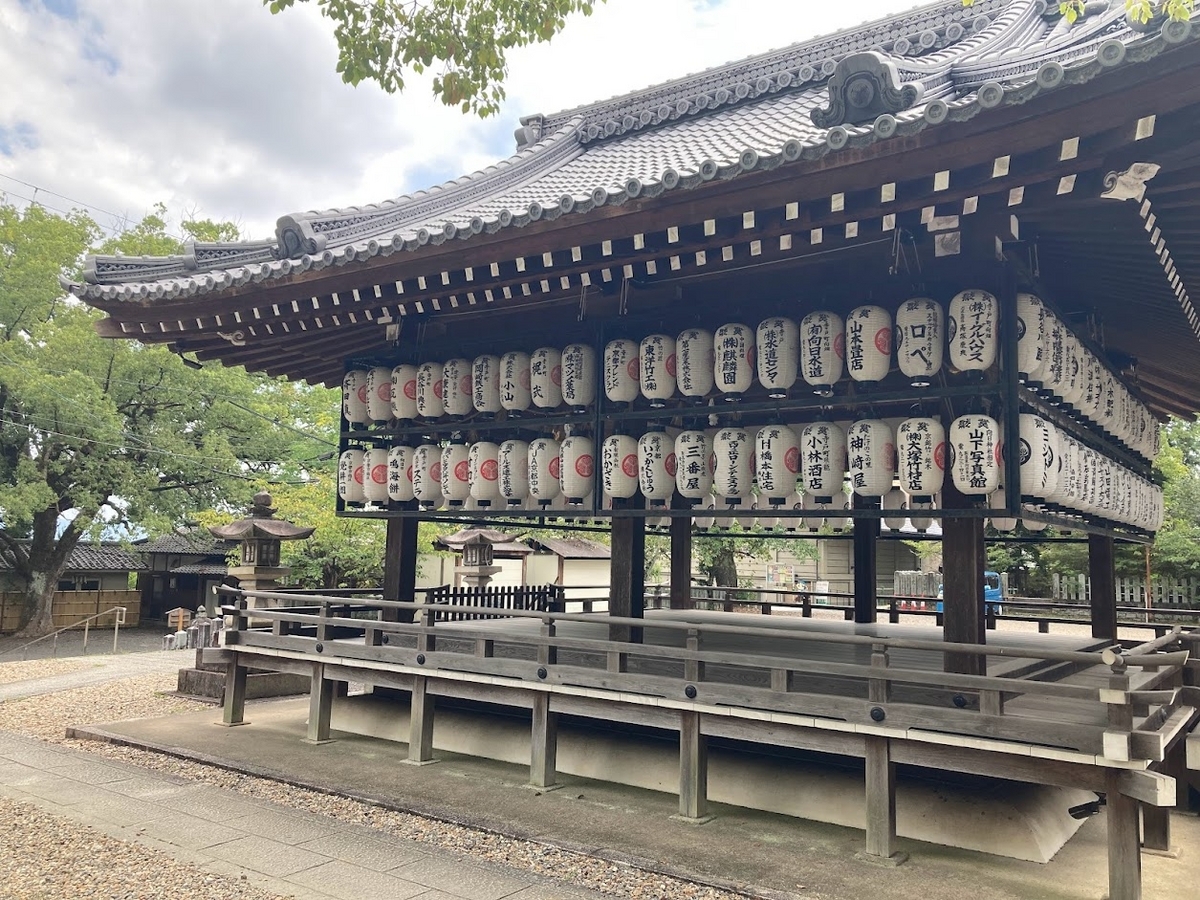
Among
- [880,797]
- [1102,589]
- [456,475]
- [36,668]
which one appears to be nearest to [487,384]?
[456,475]

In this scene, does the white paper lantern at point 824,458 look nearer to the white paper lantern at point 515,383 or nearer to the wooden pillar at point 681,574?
the white paper lantern at point 515,383

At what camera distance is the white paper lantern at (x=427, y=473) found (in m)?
9.30

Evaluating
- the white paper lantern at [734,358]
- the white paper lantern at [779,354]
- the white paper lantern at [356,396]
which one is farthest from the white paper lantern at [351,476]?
the white paper lantern at [779,354]

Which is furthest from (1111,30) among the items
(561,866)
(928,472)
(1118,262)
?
(561,866)

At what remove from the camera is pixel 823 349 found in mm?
6730

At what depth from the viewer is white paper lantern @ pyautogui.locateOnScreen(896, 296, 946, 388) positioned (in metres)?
6.21

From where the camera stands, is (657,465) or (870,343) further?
(657,465)

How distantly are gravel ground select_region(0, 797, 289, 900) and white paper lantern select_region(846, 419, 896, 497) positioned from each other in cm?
512

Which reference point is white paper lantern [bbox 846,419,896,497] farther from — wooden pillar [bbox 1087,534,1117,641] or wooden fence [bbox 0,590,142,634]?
wooden fence [bbox 0,590,142,634]

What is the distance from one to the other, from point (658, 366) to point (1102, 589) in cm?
682

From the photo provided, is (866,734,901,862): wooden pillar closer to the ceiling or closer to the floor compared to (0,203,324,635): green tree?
closer to the floor

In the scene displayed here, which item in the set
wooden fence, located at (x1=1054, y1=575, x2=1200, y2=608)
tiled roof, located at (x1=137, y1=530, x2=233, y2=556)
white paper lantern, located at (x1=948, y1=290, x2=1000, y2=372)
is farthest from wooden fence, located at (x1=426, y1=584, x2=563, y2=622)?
tiled roof, located at (x1=137, y1=530, x2=233, y2=556)

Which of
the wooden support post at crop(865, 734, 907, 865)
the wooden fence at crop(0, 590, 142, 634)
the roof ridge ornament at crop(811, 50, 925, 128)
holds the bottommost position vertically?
the wooden fence at crop(0, 590, 142, 634)

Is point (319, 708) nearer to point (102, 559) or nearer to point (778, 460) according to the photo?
point (778, 460)
